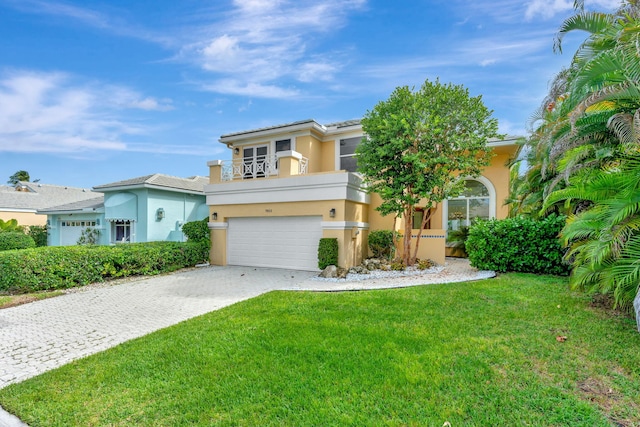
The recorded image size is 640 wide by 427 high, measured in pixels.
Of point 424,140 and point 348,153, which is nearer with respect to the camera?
point 424,140

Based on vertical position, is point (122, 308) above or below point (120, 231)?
below

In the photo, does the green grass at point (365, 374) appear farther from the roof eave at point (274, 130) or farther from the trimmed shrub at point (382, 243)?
the roof eave at point (274, 130)

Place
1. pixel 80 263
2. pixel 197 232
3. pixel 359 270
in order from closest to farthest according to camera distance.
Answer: pixel 80 263, pixel 359 270, pixel 197 232

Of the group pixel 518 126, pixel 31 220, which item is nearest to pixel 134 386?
pixel 518 126

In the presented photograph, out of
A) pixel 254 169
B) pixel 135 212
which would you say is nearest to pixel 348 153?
pixel 254 169

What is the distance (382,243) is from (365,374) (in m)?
10.8

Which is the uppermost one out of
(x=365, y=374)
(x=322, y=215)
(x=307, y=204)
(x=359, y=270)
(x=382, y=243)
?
(x=307, y=204)

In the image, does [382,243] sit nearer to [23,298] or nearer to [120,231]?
[23,298]

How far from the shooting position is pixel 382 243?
1482 cm

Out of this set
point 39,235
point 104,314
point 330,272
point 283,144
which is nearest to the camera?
point 104,314

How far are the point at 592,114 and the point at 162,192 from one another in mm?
22767

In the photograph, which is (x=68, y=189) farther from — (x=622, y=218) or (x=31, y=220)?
(x=622, y=218)

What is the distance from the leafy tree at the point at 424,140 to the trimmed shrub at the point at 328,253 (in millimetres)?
2646

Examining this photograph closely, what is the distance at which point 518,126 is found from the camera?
13.7 m
